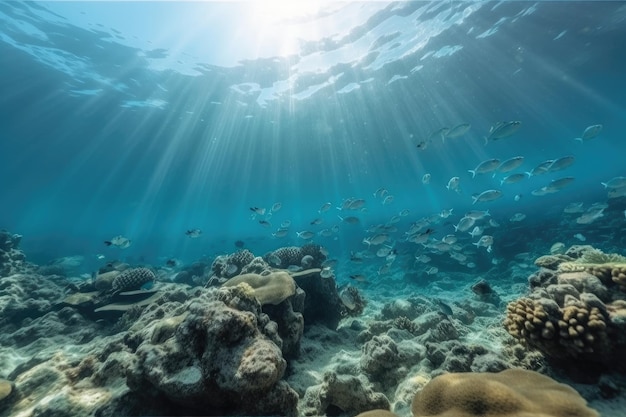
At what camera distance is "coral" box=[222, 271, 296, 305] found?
19.2ft

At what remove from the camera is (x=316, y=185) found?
159 ft

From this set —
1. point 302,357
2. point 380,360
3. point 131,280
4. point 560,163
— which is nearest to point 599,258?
point 560,163

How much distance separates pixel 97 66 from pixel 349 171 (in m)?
30.7

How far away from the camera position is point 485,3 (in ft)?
52.8

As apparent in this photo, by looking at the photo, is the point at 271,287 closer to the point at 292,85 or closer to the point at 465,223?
the point at 465,223

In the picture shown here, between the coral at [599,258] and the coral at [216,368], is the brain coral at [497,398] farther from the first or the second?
the coral at [599,258]

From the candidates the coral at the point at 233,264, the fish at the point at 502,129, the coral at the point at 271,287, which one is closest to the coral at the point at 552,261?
the fish at the point at 502,129

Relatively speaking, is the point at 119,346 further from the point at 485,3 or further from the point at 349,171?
the point at 349,171

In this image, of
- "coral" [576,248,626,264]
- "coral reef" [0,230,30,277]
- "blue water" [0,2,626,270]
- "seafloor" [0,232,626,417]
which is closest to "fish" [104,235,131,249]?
"seafloor" [0,232,626,417]

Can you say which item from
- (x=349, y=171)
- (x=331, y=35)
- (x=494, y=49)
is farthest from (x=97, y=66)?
(x=349, y=171)

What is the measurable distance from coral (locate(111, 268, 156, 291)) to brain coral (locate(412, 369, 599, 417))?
1078 cm

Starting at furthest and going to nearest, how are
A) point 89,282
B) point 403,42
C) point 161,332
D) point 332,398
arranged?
1. point 403,42
2. point 89,282
3. point 161,332
4. point 332,398

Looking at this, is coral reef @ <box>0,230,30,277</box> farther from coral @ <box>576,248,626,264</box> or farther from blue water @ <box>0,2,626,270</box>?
coral @ <box>576,248,626,264</box>

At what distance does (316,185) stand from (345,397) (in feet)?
147
